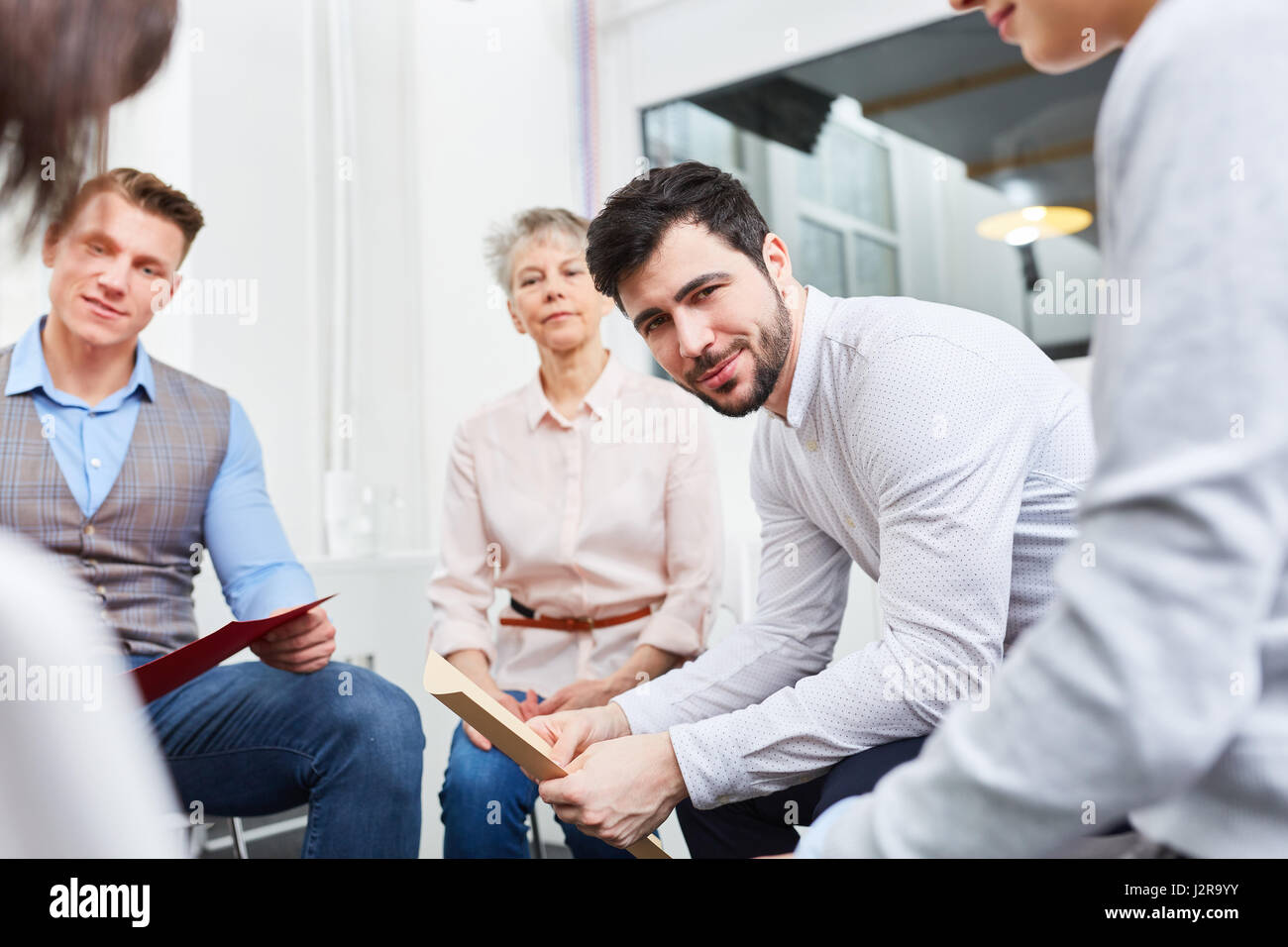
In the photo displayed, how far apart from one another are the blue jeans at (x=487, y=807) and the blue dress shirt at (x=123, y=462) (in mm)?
388

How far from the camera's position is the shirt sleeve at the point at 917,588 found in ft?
3.52

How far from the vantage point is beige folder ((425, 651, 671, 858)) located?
1.03 metres

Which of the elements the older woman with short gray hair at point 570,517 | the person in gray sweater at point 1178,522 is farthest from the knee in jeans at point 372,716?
the person in gray sweater at point 1178,522

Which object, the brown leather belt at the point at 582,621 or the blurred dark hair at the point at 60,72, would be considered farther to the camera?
the brown leather belt at the point at 582,621

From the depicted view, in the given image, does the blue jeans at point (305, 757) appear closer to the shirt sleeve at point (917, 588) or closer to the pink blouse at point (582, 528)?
the pink blouse at point (582, 528)

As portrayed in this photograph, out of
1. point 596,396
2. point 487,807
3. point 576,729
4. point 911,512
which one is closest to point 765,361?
point 911,512

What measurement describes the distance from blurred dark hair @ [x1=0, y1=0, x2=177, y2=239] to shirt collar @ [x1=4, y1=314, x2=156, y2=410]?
114 cm

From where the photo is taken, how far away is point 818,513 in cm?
144

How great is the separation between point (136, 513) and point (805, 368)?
1075 millimetres

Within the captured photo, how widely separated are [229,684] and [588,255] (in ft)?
2.68

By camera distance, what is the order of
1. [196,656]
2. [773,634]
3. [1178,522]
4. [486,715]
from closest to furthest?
1. [1178,522]
2. [486,715]
3. [196,656]
4. [773,634]

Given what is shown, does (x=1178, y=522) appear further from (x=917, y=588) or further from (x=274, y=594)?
(x=274, y=594)
